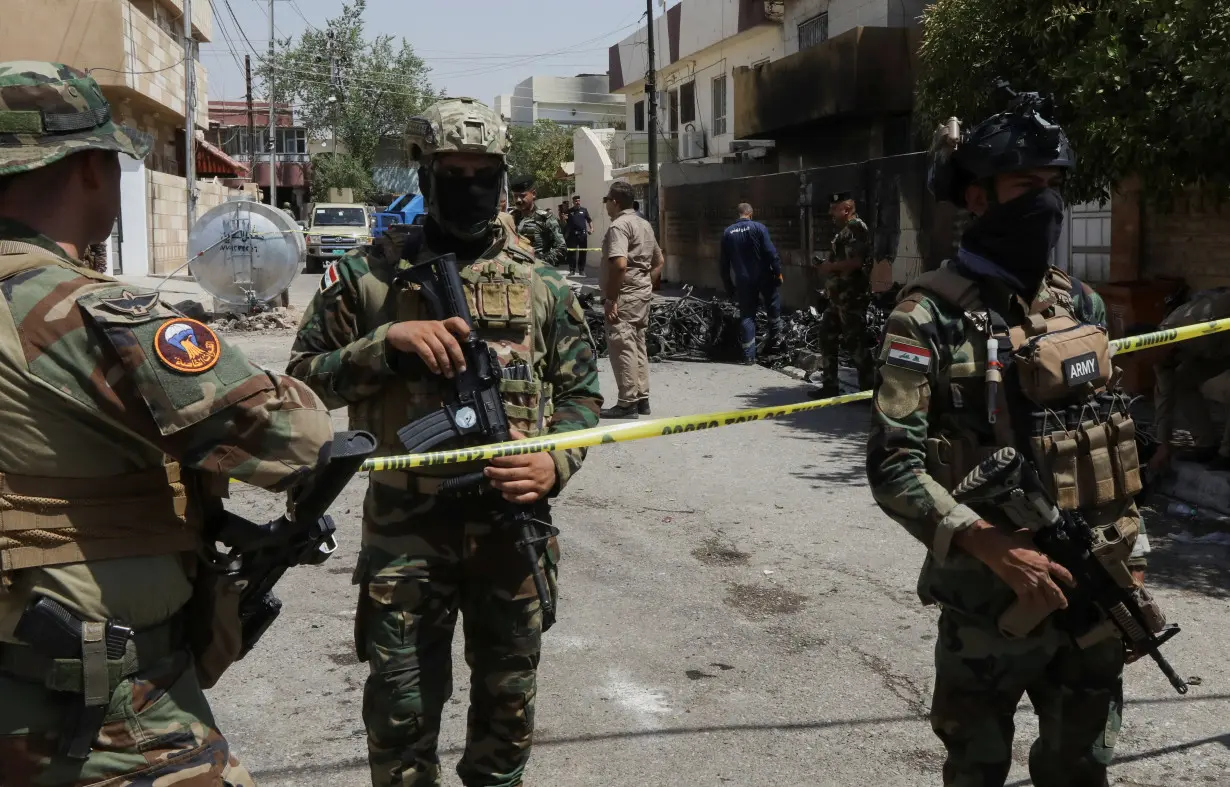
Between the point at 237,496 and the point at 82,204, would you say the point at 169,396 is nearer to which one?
the point at 82,204

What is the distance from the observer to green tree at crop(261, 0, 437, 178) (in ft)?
177

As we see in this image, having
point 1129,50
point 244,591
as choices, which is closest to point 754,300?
point 1129,50

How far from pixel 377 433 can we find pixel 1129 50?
637 centimetres

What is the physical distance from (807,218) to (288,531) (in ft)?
54.1

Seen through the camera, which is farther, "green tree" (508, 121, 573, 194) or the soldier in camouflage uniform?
"green tree" (508, 121, 573, 194)

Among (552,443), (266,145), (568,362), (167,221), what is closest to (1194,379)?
(568,362)

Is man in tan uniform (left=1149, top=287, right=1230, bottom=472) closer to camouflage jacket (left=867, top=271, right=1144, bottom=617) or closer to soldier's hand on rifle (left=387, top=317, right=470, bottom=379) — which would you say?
camouflage jacket (left=867, top=271, right=1144, bottom=617)

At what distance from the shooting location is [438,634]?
306 cm

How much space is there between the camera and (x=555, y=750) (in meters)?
3.86

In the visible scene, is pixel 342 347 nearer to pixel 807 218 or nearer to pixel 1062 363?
pixel 1062 363

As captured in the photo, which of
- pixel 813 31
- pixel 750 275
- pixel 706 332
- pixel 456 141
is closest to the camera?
pixel 456 141

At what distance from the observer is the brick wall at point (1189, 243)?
29.7ft

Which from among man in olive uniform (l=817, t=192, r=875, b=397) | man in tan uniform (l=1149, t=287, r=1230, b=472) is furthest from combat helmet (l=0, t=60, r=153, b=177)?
man in olive uniform (l=817, t=192, r=875, b=397)

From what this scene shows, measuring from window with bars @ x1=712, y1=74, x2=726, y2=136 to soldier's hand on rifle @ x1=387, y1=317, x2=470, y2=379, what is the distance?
1101 inches
